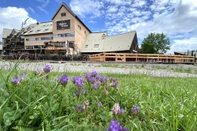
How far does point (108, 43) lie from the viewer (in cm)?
2772

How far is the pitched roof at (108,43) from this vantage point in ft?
82.0

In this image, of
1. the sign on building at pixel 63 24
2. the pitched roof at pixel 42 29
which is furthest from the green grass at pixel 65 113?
the pitched roof at pixel 42 29

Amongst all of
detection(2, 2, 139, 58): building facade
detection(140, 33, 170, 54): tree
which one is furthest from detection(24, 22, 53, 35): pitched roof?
detection(140, 33, 170, 54): tree

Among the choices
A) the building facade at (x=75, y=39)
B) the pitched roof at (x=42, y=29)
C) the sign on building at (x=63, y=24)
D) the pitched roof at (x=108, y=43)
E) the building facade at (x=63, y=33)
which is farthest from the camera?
the pitched roof at (x=42, y=29)

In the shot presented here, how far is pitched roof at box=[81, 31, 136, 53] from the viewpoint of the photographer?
24994mm

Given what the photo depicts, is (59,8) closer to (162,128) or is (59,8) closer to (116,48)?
(116,48)

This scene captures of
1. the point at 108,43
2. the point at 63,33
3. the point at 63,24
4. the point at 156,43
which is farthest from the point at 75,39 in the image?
the point at 156,43

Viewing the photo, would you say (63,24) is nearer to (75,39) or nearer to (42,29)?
(75,39)

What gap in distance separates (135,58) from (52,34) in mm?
23064

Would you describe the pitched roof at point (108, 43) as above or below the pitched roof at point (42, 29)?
below

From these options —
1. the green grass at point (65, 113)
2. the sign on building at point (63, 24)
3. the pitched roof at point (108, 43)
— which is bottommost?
the green grass at point (65, 113)

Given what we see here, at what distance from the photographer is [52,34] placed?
30812 millimetres

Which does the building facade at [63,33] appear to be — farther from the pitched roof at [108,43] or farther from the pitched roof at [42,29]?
the pitched roof at [108,43]

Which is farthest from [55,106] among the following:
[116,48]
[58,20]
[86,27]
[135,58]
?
[86,27]
